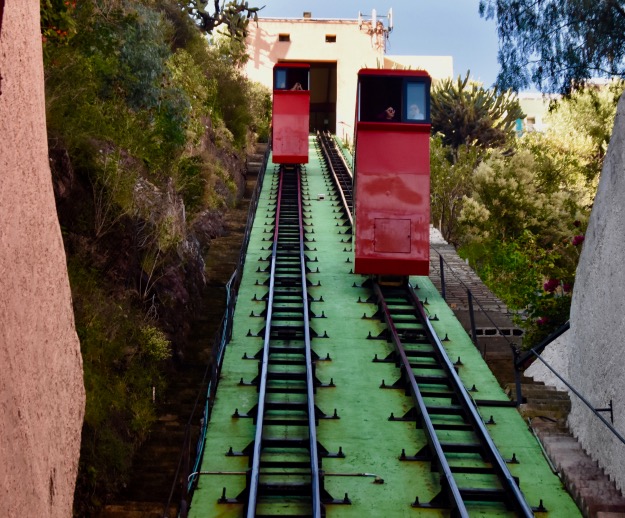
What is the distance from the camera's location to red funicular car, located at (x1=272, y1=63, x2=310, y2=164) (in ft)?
92.6

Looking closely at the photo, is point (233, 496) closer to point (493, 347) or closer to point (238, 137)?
point (493, 347)

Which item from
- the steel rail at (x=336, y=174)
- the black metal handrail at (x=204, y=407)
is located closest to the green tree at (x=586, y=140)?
the steel rail at (x=336, y=174)

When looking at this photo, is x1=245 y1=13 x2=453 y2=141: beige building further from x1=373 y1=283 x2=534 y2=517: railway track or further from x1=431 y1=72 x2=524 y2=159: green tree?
x1=373 y1=283 x2=534 y2=517: railway track

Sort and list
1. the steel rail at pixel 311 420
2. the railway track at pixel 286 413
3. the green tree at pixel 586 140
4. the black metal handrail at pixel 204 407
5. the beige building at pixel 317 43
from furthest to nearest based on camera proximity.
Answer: the beige building at pixel 317 43 < the green tree at pixel 586 140 < the railway track at pixel 286 413 < the steel rail at pixel 311 420 < the black metal handrail at pixel 204 407

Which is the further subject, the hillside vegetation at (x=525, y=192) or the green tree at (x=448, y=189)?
the green tree at (x=448, y=189)

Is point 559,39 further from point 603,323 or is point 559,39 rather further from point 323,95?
point 323,95

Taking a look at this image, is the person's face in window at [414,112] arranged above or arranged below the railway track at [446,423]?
above

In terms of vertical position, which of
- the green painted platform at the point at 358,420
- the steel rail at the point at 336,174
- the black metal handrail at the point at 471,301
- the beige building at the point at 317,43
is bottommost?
the green painted platform at the point at 358,420

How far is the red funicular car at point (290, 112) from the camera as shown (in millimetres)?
28234

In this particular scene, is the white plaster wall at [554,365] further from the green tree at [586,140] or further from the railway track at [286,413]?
the green tree at [586,140]

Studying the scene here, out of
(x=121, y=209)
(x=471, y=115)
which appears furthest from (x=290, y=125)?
(x=471, y=115)

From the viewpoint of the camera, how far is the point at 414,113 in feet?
53.3

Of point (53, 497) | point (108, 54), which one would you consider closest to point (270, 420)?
point (53, 497)

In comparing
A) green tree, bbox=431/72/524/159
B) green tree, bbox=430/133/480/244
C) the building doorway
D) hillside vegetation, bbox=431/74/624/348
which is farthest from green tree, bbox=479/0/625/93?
the building doorway
